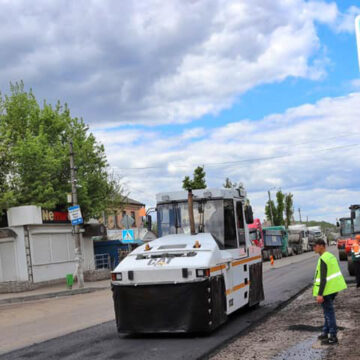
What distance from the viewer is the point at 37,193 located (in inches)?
1284

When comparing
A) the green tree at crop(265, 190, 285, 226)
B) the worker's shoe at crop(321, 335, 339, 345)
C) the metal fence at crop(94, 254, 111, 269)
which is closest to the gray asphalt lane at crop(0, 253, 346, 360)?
the worker's shoe at crop(321, 335, 339, 345)

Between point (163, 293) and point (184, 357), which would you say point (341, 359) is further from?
point (163, 293)

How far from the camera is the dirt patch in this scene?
868cm

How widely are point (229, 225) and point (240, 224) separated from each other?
0.52 metres

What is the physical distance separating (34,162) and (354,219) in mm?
17466

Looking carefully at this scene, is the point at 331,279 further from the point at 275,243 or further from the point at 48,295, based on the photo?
the point at 275,243

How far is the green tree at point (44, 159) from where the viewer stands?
1262 inches

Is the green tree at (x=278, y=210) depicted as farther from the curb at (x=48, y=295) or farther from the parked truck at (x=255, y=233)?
the curb at (x=48, y=295)

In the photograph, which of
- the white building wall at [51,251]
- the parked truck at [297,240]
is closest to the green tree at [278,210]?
the parked truck at [297,240]

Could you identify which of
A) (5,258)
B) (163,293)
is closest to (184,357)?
(163,293)

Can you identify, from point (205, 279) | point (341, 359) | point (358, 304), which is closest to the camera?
point (341, 359)

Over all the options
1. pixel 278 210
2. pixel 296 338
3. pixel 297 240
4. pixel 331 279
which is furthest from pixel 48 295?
pixel 278 210

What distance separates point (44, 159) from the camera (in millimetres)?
32625

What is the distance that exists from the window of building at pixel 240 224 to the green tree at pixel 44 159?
63.6 ft
